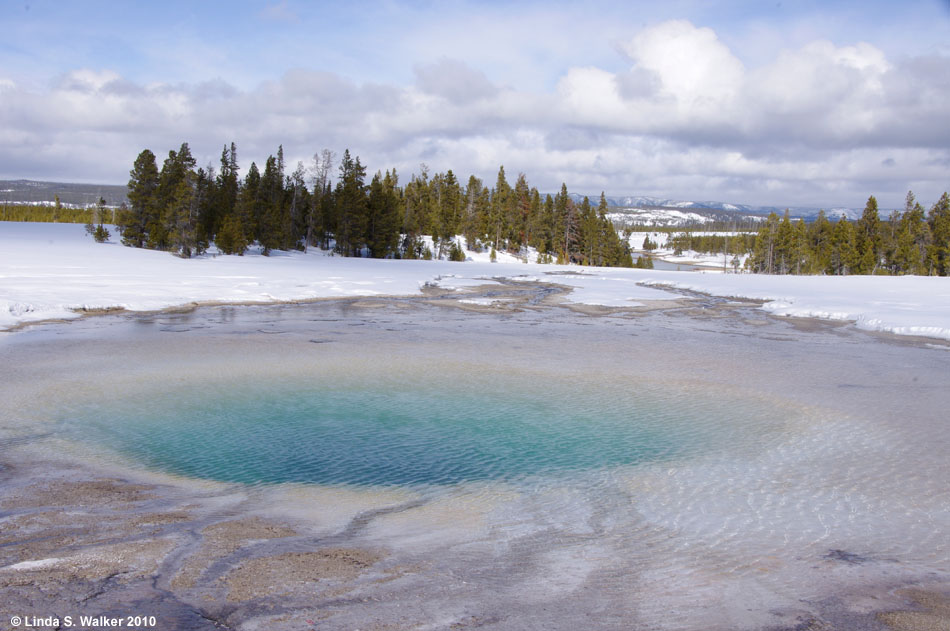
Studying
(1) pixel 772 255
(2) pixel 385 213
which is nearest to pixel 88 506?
(2) pixel 385 213

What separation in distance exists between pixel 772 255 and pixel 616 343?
78.7 m

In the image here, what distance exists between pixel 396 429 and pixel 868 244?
8061 cm

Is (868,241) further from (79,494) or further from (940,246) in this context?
(79,494)

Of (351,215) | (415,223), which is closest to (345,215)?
(351,215)

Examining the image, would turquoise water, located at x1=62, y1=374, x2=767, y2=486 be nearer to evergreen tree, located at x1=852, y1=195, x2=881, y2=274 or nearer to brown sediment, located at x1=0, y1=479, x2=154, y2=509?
brown sediment, located at x1=0, y1=479, x2=154, y2=509

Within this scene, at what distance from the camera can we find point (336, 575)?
474 centimetres

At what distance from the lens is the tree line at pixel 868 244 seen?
7300 centimetres

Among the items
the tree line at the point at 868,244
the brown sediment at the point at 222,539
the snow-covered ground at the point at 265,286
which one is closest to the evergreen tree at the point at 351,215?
the snow-covered ground at the point at 265,286

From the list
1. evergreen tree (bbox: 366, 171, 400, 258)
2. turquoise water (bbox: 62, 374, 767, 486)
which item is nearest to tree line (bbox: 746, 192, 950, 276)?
evergreen tree (bbox: 366, 171, 400, 258)

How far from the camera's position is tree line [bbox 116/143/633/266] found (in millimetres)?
47812

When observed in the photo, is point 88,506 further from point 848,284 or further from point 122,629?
point 848,284

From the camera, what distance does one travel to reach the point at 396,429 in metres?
9.23

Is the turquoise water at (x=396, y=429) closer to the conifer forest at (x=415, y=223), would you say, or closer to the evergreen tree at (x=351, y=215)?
the conifer forest at (x=415, y=223)

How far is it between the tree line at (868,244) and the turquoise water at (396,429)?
2993 inches
